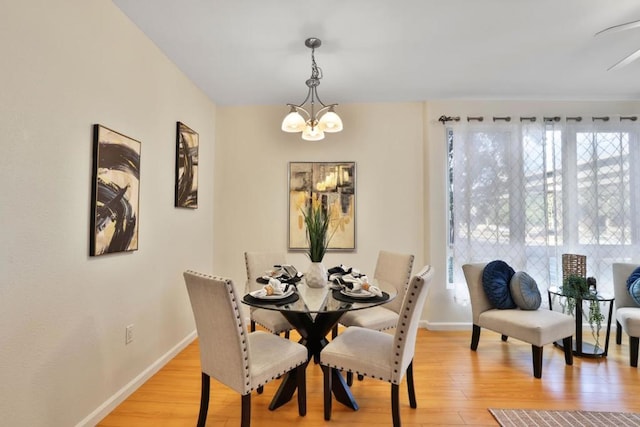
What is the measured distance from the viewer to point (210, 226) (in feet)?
12.2

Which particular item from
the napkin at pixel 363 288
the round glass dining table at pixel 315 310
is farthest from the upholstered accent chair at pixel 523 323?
the napkin at pixel 363 288

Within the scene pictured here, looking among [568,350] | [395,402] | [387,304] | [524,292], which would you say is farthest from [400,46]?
[568,350]

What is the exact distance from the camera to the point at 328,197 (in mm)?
3713

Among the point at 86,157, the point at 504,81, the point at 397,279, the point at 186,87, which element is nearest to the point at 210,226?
the point at 186,87

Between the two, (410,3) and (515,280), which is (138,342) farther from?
(515,280)

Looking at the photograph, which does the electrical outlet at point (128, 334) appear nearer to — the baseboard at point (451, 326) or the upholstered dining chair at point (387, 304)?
the upholstered dining chair at point (387, 304)

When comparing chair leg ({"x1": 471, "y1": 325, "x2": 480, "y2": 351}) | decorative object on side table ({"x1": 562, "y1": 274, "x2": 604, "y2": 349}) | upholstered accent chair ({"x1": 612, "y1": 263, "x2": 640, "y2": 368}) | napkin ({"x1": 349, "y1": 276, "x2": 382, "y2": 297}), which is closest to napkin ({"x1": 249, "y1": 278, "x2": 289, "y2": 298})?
napkin ({"x1": 349, "y1": 276, "x2": 382, "y2": 297})

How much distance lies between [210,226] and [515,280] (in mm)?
3163

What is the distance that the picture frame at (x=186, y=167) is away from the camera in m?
2.92

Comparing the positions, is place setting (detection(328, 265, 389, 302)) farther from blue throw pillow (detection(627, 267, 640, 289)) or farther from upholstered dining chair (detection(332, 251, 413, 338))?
blue throw pillow (detection(627, 267, 640, 289))

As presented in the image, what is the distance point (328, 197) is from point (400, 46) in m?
1.72

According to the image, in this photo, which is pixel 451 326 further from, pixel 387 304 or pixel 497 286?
pixel 387 304

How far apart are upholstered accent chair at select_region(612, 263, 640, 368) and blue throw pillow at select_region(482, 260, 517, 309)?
86cm

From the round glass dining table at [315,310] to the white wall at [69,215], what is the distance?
93cm
